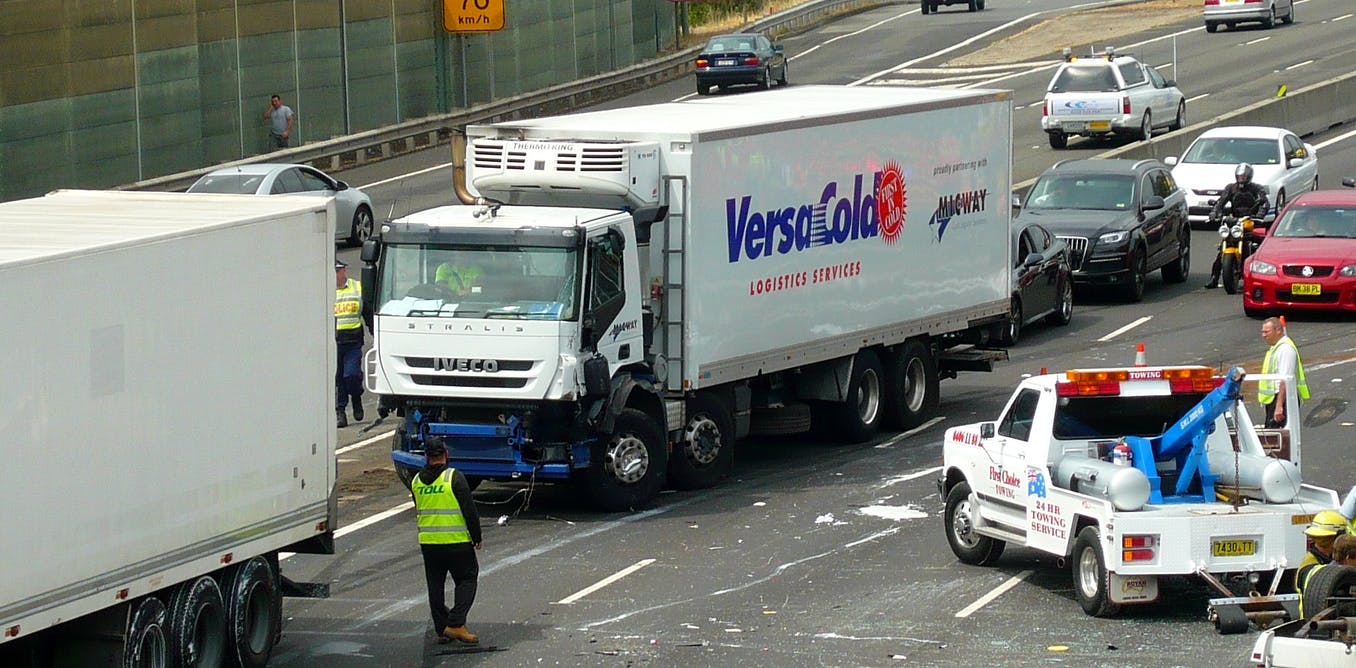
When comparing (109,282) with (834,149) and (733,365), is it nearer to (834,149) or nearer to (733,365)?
(733,365)

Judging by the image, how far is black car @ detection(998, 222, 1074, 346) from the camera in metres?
26.8

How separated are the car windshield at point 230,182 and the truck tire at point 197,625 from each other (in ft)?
70.8

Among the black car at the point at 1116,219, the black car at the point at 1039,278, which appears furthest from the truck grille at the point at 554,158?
the black car at the point at 1116,219

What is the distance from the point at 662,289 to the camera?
62.1 feet

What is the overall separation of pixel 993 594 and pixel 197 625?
5.70 metres

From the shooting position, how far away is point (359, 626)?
14656 millimetres

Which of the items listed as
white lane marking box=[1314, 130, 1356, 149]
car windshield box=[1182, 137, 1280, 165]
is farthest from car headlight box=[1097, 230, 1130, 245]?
white lane marking box=[1314, 130, 1356, 149]

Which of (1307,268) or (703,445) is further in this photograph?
(1307,268)

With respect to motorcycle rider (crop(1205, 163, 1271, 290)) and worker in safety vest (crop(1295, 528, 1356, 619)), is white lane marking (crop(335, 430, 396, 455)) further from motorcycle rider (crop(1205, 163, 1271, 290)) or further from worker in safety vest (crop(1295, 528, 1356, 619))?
motorcycle rider (crop(1205, 163, 1271, 290))

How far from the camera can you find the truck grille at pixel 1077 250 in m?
29.3

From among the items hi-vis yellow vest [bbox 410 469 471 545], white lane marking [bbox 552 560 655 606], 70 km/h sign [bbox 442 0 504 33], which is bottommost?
white lane marking [bbox 552 560 655 606]

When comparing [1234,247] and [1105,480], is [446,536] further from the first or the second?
[1234,247]

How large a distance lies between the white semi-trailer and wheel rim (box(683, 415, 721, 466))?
5740 millimetres

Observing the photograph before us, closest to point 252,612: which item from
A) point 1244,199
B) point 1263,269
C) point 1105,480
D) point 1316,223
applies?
point 1105,480
